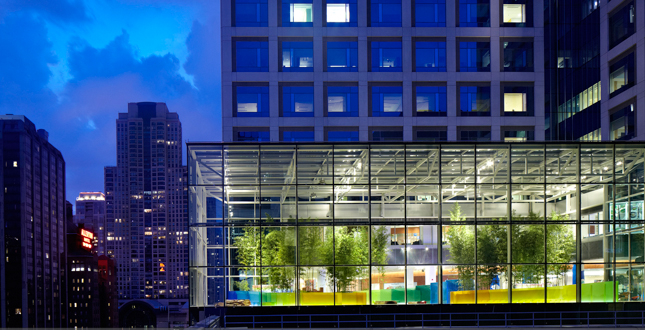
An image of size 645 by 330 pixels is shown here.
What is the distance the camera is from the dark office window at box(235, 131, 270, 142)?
34384 millimetres

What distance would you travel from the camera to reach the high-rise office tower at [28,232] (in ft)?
307

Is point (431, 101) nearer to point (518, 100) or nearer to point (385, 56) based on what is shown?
point (385, 56)

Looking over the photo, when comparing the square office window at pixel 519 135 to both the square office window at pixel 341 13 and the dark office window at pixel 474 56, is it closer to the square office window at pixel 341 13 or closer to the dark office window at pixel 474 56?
the dark office window at pixel 474 56

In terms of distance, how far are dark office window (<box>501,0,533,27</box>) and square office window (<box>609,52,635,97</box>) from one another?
643 cm

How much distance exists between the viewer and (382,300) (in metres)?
24.5

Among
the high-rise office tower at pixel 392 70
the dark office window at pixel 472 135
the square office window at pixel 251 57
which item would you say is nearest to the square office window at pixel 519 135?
the high-rise office tower at pixel 392 70

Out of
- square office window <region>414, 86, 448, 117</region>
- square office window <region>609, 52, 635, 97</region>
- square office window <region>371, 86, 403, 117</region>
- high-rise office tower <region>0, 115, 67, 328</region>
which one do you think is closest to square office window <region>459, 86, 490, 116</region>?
square office window <region>414, 86, 448, 117</region>

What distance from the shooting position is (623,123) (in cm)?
3247

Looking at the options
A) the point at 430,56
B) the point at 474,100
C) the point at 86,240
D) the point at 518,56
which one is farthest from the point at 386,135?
the point at 86,240

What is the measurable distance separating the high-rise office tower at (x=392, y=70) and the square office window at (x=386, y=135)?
0.07 metres

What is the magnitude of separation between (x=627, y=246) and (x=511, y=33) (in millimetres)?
17231

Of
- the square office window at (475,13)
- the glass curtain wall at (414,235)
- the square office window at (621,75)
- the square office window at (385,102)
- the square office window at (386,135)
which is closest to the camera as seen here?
the glass curtain wall at (414,235)

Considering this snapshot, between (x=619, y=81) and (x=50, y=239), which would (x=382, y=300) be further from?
(x=50, y=239)

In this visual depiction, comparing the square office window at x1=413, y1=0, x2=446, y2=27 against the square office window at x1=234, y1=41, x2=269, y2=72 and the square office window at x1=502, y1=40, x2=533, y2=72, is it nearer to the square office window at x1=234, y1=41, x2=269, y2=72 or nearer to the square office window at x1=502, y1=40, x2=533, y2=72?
the square office window at x1=502, y1=40, x2=533, y2=72
